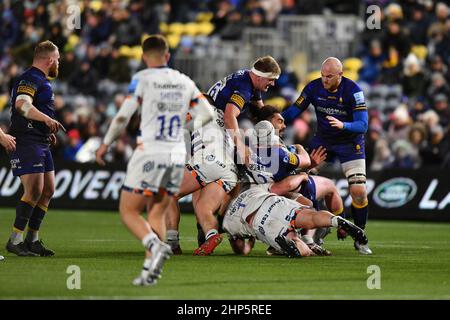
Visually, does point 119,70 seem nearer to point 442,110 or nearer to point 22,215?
point 442,110

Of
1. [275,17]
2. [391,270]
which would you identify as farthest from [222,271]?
[275,17]

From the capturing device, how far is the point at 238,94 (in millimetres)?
13680

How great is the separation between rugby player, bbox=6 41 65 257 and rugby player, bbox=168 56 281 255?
1638 mm

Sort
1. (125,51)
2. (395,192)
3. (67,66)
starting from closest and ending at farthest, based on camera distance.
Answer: (395,192)
(67,66)
(125,51)

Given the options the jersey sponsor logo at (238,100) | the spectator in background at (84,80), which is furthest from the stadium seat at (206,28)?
the jersey sponsor logo at (238,100)

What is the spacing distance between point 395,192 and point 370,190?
0.48 meters

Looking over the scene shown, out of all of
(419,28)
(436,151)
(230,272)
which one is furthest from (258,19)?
(230,272)

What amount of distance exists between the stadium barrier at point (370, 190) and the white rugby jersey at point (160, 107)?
10929 mm

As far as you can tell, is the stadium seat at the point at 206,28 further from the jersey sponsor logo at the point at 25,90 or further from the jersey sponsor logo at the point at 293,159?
the jersey sponsor logo at the point at 25,90

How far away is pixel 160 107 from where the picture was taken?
10273 millimetres

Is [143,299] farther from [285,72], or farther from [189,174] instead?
[285,72]

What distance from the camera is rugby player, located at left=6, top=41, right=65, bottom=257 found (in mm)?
12844

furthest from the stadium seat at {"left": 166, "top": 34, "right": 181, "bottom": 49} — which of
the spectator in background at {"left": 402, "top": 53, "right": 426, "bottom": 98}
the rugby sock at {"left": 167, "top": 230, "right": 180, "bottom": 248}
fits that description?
the rugby sock at {"left": 167, "top": 230, "right": 180, "bottom": 248}

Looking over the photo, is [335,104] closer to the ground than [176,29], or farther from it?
farther from it
